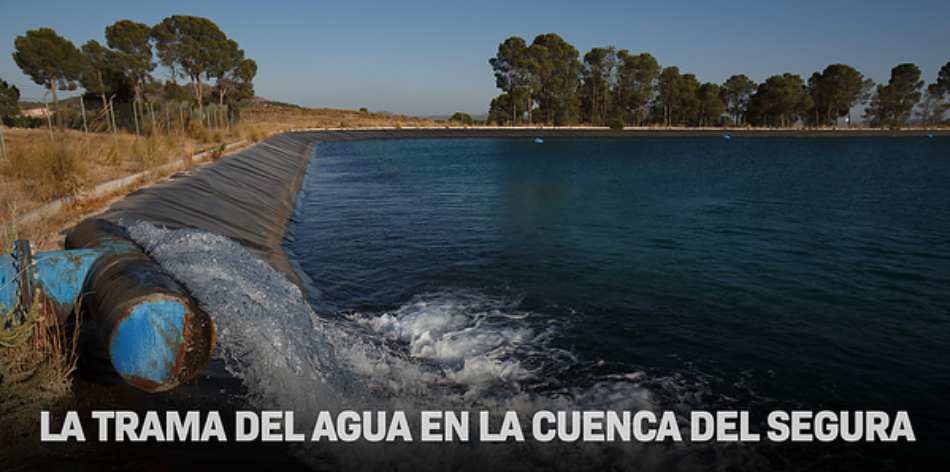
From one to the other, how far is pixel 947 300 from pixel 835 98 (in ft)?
365

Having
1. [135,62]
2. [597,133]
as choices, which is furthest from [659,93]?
[135,62]

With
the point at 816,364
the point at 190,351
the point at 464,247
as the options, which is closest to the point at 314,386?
the point at 190,351

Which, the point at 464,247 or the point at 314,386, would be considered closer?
the point at 314,386

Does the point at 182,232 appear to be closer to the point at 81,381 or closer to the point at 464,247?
the point at 81,381

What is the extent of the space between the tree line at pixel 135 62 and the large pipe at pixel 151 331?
10605mm

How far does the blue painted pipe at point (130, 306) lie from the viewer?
3.77 metres

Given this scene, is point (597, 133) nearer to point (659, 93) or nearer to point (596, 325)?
point (659, 93)

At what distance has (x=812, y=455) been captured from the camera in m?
4.45

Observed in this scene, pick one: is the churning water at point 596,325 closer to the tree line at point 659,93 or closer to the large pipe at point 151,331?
the large pipe at point 151,331

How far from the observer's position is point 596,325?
698 cm

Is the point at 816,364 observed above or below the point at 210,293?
below

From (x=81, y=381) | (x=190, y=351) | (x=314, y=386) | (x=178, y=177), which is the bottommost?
(x=314, y=386)

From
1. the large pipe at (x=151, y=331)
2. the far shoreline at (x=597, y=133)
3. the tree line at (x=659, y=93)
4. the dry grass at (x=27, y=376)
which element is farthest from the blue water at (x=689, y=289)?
the tree line at (x=659, y=93)

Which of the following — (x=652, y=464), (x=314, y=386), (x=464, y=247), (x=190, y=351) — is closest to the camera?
(x=190, y=351)
